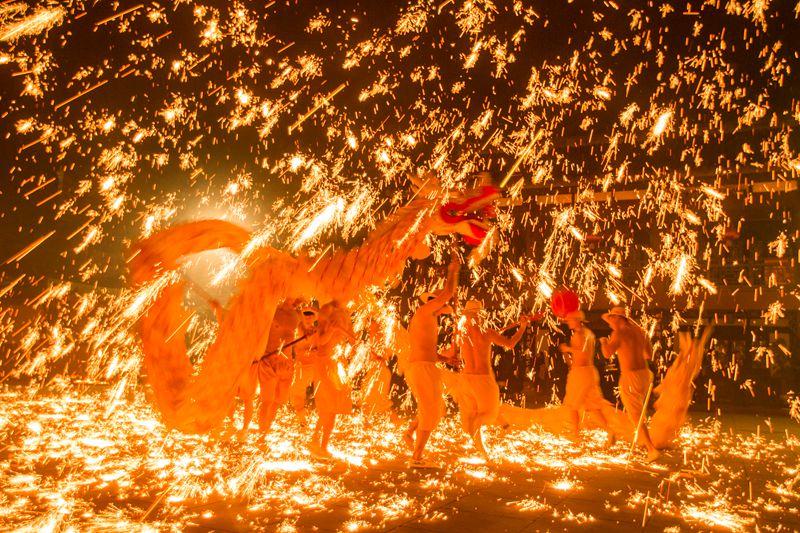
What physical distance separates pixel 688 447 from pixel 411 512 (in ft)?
15.1

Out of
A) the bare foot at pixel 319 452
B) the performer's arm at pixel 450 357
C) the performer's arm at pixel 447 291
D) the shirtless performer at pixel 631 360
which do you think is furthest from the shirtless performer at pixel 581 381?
the bare foot at pixel 319 452

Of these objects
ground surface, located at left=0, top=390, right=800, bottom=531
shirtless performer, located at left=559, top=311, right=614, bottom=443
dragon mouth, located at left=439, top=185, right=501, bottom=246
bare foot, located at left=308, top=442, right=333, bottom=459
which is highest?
dragon mouth, located at left=439, top=185, right=501, bottom=246

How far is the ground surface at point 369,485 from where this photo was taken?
11.0 ft

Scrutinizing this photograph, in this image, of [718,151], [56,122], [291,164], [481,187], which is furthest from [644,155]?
[56,122]

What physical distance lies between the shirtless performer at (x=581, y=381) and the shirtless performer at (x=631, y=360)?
26 cm

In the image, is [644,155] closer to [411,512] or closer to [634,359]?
[634,359]

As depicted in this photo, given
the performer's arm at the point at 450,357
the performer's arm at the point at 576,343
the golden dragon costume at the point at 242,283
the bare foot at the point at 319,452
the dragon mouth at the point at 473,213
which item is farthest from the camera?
the performer's arm at the point at 576,343

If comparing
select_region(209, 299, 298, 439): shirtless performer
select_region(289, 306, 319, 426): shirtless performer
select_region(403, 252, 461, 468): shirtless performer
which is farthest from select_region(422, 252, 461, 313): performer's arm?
select_region(209, 299, 298, 439): shirtless performer

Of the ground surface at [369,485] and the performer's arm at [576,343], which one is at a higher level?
the performer's arm at [576,343]

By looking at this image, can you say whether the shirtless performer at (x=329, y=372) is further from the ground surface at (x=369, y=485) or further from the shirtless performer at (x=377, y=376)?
the shirtless performer at (x=377, y=376)

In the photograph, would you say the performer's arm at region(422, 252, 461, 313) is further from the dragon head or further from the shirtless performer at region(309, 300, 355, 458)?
the shirtless performer at region(309, 300, 355, 458)

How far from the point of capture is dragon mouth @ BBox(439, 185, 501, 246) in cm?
485

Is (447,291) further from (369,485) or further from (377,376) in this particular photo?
(369,485)

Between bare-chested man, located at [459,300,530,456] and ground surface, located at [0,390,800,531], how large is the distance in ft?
1.10
